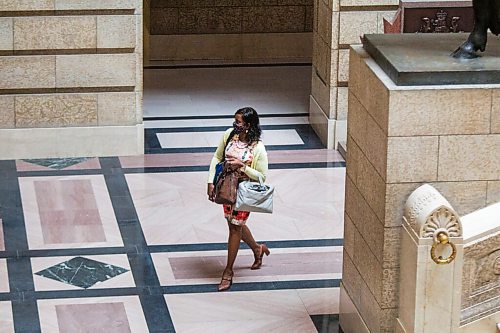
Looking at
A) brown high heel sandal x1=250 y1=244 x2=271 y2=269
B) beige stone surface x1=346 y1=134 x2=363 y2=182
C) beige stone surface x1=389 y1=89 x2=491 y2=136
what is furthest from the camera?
brown high heel sandal x1=250 y1=244 x2=271 y2=269

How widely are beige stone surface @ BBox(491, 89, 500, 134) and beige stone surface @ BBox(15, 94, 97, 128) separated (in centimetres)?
671

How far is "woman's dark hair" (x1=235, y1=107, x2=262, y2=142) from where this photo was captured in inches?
408

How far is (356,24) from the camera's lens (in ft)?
48.2

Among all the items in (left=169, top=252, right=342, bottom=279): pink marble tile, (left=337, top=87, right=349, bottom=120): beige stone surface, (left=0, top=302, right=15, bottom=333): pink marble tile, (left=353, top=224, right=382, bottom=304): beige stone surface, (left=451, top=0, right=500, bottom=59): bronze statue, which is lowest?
(left=0, top=302, right=15, bottom=333): pink marble tile

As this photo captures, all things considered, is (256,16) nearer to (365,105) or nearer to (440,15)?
(440,15)

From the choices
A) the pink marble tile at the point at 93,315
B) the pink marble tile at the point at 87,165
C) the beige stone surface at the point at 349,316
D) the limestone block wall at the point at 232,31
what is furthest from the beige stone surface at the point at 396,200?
the limestone block wall at the point at 232,31

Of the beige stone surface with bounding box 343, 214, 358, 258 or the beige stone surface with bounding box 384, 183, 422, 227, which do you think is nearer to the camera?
the beige stone surface with bounding box 384, 183, 422, 227

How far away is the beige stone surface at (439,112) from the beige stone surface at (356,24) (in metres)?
6.12

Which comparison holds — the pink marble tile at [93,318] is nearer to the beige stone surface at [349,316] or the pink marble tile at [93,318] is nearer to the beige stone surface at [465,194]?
the beige stone surface at [349,316]

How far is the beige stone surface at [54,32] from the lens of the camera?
14031 mm

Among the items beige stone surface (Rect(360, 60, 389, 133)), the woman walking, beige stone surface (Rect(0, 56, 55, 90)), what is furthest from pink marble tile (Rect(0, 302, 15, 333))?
beige stone surface (Rect(0, 56, 55, 90))

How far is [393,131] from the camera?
8.59 metres

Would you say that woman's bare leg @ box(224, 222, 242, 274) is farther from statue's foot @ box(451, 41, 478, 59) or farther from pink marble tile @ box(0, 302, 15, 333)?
statue's foot @ box(451, 41, 478, 59)

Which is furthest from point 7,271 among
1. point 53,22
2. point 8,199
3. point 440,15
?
point 440,15
